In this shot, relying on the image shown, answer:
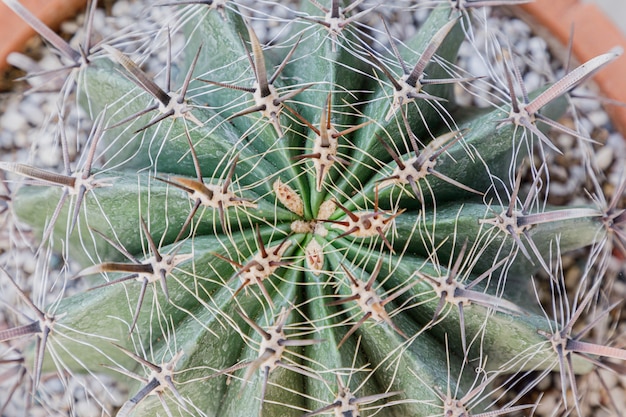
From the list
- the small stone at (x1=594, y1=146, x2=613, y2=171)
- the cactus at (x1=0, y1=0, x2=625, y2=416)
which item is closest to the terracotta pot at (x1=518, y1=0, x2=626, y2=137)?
the small stone at (x1=594, y1=146, x2=613, y2=171)

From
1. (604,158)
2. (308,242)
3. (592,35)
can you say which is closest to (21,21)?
(308,242)

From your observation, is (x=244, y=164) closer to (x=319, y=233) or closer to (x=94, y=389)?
(x=319, y=233)

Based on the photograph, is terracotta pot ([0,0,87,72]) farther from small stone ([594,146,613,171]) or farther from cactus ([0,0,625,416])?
small stone ([594,146,613,171])

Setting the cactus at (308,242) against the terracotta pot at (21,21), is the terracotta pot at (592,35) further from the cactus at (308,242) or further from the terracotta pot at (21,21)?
the terracotta pot at (21,21)

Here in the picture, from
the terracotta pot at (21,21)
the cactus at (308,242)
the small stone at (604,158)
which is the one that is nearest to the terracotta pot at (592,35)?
the small stone at (604,158)

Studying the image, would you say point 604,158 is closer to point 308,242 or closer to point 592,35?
point 592,35

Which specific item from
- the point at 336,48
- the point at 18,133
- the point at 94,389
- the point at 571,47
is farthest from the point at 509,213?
the point at 18,133
